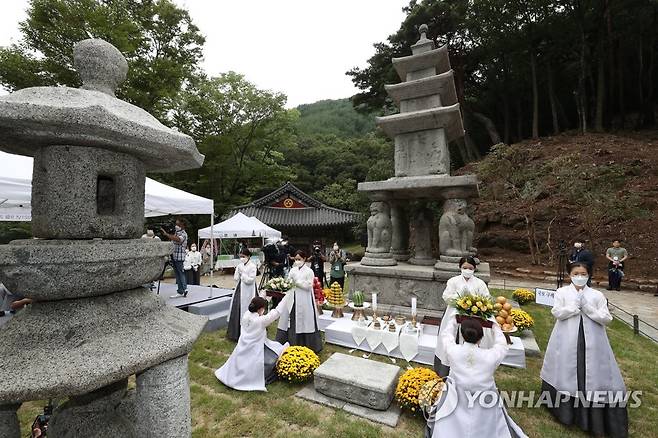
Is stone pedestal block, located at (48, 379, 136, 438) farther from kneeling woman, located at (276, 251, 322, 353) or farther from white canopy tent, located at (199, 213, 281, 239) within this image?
white canopy tent, located at (199, 213, 281, 239)

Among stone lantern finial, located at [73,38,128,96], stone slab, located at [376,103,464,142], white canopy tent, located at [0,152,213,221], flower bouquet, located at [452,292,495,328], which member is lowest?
flower bouquet, located at [452,292,495,328]

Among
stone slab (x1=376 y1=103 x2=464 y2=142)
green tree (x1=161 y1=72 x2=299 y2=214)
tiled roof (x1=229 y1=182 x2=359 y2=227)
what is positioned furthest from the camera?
tiled roof (x1=229 y1=182 x2=359 y2=227)

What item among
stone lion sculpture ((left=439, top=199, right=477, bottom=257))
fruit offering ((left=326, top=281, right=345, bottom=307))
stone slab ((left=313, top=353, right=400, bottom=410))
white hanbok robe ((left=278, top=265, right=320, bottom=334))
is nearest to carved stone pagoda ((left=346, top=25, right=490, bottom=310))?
stone lion sculpture ((left=439, top=199, right=477, bottom=257))

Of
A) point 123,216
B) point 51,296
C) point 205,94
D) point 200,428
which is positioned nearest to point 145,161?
point 123,216

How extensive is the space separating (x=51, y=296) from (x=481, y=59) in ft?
96.2

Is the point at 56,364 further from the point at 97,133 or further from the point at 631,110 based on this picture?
the point at 631,110

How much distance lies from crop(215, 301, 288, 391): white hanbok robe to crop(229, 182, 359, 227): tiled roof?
65.2 ft

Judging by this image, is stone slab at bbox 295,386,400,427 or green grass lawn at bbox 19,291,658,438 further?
stone slab at bbox 295,386,400,427

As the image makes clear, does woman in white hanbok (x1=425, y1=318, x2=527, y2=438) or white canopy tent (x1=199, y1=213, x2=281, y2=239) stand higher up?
white canopy tent (x1=199, y1=213, x2=281, y2=239)

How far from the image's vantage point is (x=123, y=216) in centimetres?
246

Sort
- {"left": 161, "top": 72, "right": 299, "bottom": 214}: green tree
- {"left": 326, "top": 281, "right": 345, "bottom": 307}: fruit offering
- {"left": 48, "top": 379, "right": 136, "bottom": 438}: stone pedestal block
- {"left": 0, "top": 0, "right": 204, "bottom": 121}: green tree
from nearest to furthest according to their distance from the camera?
{"left": 48, "top": 379, "right": 136, "bottom": 438}: stone pedestal block → {"left": 326, "top": 281, "right": 345, "bottom": 307}: fruit offering → {"left": 0, "top": 0, "right": 204, "bottom": 121}: green tree → {"left": 161, "top": 72, "right": 299, "bottom": 214}: green tree

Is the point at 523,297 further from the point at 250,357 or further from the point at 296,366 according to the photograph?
the point at 250,357

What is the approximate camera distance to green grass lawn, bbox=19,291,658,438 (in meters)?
3.73

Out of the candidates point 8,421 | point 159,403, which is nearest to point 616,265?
point 159,403
